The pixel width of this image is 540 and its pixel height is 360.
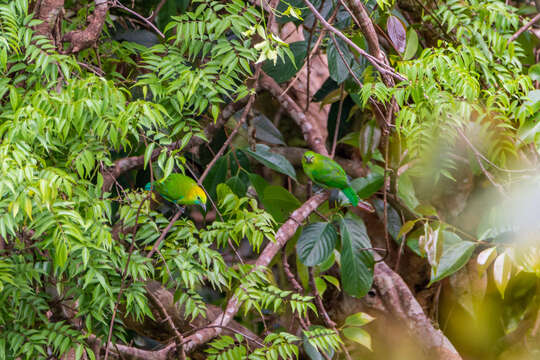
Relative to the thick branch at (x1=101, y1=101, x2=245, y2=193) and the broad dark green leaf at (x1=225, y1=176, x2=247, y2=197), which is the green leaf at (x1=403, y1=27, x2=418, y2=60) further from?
the broad dark green leaf at (x1=225, y1=176, x2=247, y2=197)

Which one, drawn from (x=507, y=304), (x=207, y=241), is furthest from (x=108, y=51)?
(x=507, y=304)

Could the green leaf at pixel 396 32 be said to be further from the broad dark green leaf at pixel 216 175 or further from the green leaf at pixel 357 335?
the green leaf at pixel 357 335

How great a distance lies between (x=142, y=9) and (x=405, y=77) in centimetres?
152

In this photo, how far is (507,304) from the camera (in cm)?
287

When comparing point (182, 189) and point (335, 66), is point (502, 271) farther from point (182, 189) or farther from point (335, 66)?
point (182, 189)

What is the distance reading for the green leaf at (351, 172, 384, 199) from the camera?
2434 millimetres

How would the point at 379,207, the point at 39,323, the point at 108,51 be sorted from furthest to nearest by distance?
the point at 379,207
the point at 108,51
the point at 39,323

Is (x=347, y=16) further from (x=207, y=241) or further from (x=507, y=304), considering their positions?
(x=507, y=304)

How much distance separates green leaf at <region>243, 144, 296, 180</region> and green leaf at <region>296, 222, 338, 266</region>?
0.87 feet

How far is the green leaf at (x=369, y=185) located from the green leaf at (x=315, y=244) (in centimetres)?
23

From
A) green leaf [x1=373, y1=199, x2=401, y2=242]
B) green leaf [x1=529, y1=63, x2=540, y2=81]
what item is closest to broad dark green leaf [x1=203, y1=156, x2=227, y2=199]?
green leaf [x1=373, y1=199, x2=401, y2=242]

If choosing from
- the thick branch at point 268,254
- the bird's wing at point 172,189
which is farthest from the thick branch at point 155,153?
the thick branch at point 268,254

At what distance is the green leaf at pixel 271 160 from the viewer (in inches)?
94.3

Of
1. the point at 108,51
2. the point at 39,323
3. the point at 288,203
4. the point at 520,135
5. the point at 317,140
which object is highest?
the point at 520,135
